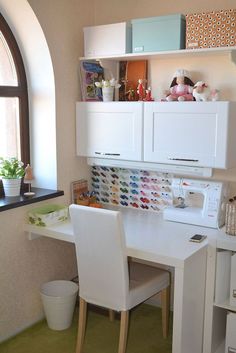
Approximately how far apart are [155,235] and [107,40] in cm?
126

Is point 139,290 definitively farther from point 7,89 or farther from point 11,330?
point 7,89

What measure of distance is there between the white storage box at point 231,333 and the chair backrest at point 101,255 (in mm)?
601

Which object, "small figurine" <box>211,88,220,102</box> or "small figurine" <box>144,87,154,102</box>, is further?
"small figurine" <box>144,87,154,102</box>

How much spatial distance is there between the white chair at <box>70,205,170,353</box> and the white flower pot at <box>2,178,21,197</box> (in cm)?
63

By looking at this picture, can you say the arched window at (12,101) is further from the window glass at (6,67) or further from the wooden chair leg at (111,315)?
the wooden chair leg at (111,315)

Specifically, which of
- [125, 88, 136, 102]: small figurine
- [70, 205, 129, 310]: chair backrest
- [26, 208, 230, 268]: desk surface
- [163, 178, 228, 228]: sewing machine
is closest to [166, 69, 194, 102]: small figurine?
[125, 88, 136, 102]: small figurine

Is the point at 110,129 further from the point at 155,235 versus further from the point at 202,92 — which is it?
the point at 155,235

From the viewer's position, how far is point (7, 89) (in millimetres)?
2871

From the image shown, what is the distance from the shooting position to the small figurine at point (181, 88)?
268 centimetres

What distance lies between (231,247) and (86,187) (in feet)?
4.09

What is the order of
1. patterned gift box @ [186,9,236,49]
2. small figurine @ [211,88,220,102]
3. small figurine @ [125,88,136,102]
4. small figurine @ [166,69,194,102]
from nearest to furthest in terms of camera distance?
patterned gift box @ [186,9,236,49] < small figurine @ [211,88,220,102] < small figurine @ [166,69,194,102] < small figurine @ [125,88,136,102]

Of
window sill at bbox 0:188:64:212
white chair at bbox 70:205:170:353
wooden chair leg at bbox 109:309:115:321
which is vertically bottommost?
wooden chair leg at bbox 109:309:115:321

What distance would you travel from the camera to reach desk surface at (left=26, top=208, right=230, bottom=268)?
7.53 feet

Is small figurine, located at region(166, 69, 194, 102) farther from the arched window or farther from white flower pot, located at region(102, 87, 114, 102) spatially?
the arched window
